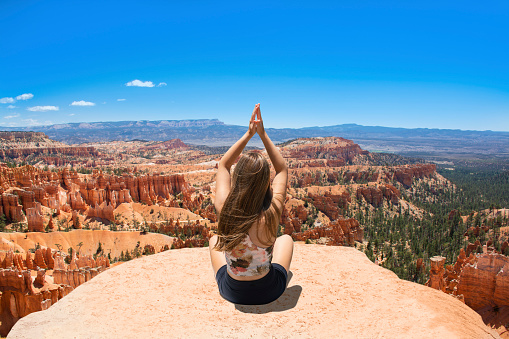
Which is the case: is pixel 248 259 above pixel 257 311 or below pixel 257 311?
above

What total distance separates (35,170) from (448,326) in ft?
178

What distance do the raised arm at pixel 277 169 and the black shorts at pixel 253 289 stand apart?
132 centimetres

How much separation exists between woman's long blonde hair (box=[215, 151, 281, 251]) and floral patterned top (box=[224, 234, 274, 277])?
0.15m

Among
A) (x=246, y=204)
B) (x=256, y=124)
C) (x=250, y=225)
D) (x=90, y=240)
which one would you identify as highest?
(x=256, y=124)

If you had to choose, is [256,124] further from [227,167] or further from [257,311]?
[257,311]

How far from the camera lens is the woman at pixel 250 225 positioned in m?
4.92

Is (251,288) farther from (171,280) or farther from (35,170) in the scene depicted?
(35,170)

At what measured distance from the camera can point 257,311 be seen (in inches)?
215

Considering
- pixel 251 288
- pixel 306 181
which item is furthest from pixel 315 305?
pixel 306 181

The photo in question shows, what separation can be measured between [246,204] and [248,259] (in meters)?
0.99

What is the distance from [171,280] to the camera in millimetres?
7176

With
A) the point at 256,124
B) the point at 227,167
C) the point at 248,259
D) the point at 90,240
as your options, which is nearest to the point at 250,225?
the point at 248,259

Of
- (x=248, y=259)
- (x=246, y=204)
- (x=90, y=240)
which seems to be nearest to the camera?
(x=246, y=204)

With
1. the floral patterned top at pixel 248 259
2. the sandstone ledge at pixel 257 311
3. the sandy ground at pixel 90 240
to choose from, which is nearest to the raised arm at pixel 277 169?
the floral patterned top at pixel 248 259
